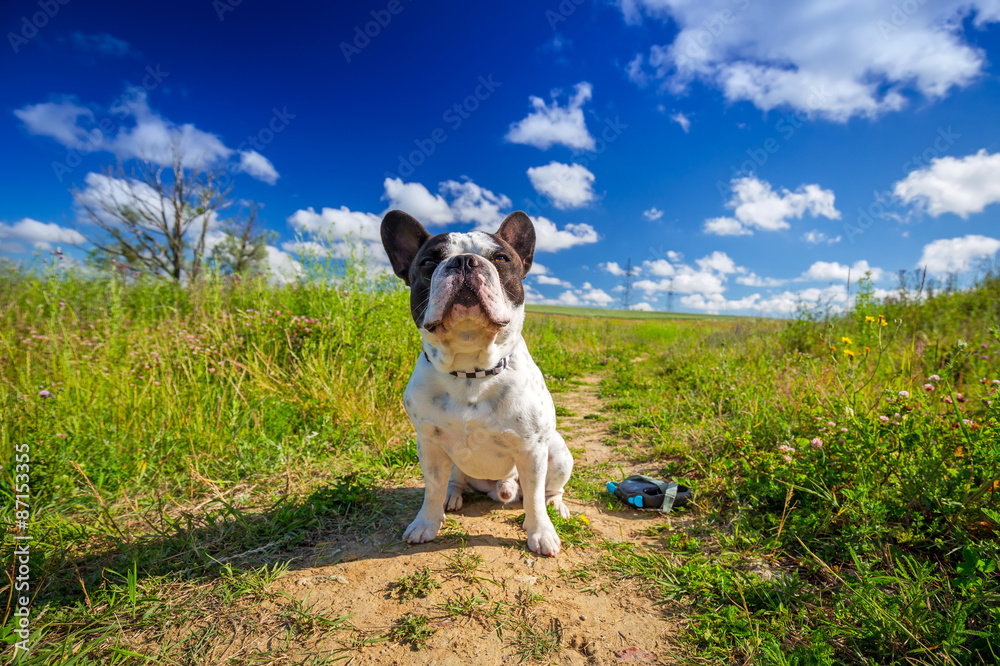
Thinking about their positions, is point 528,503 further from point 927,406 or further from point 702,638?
point 927,406

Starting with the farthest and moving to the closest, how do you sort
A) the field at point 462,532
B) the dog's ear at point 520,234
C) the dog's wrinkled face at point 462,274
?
the dog's ear at point 520,234, the dog's wrinkled face at point 462,274, the field at point 462,532

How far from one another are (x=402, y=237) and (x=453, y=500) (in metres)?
1.90

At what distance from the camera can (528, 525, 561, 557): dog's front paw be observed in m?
2.35

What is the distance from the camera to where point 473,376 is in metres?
2.23

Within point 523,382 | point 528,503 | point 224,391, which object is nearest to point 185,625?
point 528,503

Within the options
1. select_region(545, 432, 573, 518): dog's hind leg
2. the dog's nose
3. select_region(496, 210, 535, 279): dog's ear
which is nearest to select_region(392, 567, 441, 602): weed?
select_region(545, 432, 573, 518): dog's hind leg

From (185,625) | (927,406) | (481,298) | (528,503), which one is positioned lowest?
(185,625)

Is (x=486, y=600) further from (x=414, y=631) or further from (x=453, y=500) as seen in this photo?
(x=453, y=500)

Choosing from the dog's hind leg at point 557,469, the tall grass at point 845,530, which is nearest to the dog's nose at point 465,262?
the dog's hind leg at point 557,469

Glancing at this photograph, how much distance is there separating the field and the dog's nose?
1.64 m

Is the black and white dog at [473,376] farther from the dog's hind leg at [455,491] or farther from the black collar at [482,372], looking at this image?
the dog's hind leg at [455,491]

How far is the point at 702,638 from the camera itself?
1738 millimetres

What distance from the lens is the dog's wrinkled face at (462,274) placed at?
79.0 inches

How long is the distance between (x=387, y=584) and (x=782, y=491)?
8.17 ft
